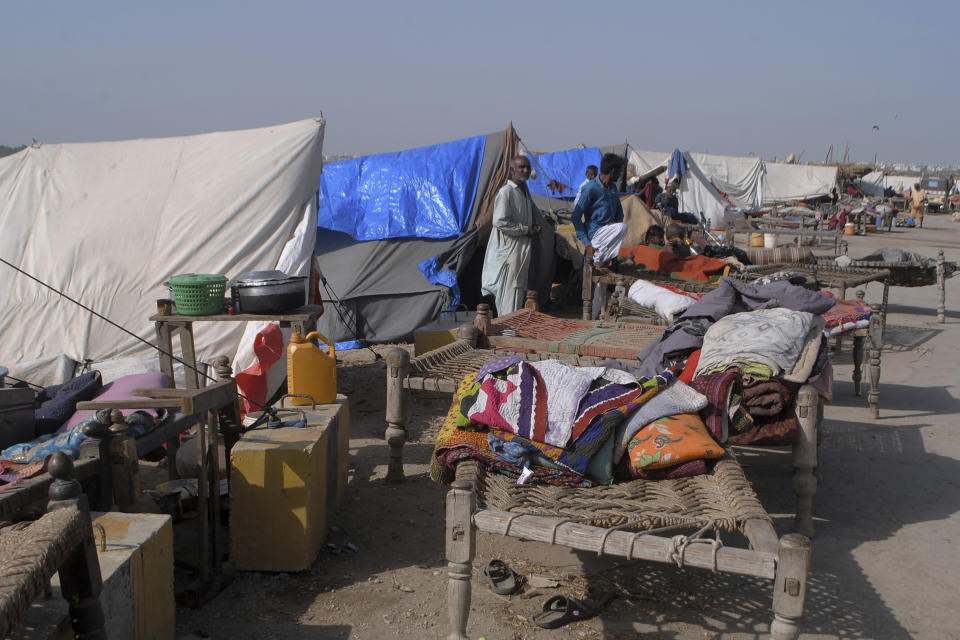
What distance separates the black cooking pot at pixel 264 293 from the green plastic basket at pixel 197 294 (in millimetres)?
101

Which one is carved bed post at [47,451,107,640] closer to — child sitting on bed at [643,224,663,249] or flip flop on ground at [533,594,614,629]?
flip flop on ground at [533,594,614,629]

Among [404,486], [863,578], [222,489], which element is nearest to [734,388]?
[863,578]

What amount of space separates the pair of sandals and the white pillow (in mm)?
2888

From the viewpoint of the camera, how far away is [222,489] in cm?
370

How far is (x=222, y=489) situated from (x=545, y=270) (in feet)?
20.5

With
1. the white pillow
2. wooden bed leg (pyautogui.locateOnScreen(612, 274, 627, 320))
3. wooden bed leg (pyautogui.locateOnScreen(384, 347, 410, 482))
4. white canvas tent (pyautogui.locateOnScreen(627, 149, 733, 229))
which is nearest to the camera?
wooden bed leg (pyautogui.locateOnScreen(384, 347, 410, 482))

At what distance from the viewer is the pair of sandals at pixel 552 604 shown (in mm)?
2949

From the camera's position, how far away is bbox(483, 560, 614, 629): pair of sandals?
2.95m

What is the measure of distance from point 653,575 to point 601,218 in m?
5.23

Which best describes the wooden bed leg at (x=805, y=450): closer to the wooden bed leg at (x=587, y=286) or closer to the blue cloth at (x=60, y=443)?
the blue cloth at (x=60, y=443)

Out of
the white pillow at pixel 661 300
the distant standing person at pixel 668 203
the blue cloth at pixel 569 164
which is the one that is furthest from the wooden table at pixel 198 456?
the blue cloth at pixel 569 164

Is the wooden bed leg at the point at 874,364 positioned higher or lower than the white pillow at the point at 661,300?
lower

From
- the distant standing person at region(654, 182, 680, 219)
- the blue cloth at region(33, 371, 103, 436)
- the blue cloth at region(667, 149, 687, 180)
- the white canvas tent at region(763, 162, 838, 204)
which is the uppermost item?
the white canvas tent at region(763, 162, 838, 204)

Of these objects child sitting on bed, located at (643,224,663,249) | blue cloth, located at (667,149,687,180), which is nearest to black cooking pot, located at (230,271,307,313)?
child sitting on bed, located at (643,224,663,249)
